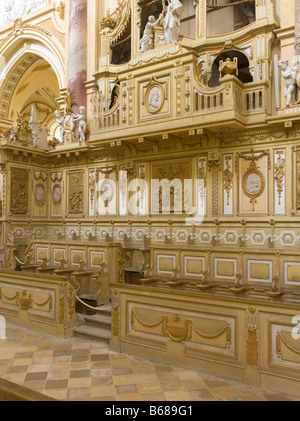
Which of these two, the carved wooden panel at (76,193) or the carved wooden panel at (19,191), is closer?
the carved wooden panel at (19,191)

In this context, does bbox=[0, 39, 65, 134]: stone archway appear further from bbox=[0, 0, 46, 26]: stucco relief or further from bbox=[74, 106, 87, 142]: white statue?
bbox=[74, 106, 87, 142]: white statue

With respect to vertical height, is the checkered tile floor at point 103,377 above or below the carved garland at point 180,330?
below

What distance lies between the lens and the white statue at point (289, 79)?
25.5 feet

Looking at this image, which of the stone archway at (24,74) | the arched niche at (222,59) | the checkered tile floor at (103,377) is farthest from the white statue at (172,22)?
the checkered tile floor at (103,377)

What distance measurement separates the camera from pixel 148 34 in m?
10.4

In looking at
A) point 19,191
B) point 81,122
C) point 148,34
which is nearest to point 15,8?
point 81,122

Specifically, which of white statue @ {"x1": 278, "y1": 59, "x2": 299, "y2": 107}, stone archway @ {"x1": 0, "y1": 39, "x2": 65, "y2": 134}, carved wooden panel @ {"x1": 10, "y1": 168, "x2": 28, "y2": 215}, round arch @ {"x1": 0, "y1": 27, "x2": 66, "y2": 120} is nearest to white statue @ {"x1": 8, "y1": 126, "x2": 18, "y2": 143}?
carved wooden panel @ {"x1": 10, "y1": 168, "x2": 28, "y2": 215}

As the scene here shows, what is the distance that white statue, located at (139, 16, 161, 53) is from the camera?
10250mm

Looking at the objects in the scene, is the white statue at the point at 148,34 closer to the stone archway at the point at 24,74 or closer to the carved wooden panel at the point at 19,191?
the stone archway at the point at 24,74

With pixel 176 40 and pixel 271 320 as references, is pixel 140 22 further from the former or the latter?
pixel 271 320

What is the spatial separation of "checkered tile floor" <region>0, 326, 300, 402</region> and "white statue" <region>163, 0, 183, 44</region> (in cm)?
757

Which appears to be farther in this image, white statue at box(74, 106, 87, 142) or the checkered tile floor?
white statue at box(74, 106, 87, 142)

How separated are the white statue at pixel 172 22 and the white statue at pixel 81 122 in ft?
11.8

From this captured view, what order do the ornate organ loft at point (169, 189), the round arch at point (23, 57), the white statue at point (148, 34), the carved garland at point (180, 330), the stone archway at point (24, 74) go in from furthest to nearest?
the stone archway at point (24, 74) → the round arch at point (23, 57) → the white statue at point (148, 34) → the ornate organ loft at point (169, 189) → the carved garland at point (180, 330)
